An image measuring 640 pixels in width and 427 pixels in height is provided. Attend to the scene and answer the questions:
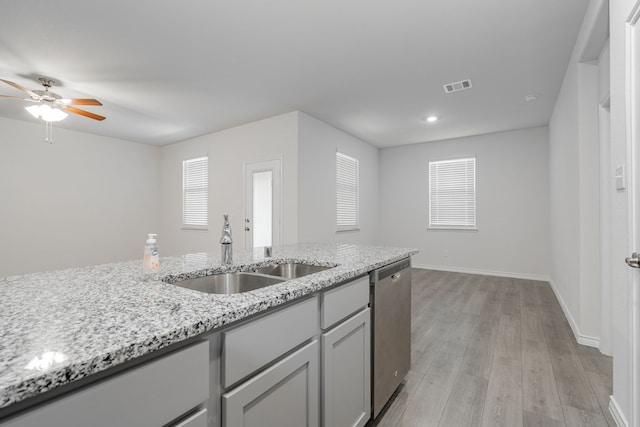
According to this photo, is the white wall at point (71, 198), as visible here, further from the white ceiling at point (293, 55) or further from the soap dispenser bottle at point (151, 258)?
the soap dispenser bottle at point (151, 258)

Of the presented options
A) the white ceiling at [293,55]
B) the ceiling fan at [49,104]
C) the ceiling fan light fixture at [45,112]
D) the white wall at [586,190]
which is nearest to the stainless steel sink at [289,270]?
the white ceiling at [293,55]

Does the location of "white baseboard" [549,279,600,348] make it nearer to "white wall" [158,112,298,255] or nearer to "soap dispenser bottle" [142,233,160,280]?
"white wall" [158,112,298,255]

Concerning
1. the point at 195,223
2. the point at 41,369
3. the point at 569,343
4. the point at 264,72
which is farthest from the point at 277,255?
the point at 195,223

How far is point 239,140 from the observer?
528 centimetres

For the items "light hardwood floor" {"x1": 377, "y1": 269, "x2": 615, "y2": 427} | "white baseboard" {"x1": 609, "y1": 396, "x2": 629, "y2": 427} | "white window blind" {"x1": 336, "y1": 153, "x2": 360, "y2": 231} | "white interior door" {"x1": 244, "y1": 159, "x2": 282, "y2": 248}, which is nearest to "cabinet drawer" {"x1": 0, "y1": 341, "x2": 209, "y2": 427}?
"light hardwood floor" {"x1": 377, "y1": 269, "x2": 615, "y2": 427}

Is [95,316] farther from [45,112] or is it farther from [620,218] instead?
[45,112]

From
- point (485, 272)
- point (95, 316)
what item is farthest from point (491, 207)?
point (95, 316)

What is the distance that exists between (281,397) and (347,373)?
493 mm

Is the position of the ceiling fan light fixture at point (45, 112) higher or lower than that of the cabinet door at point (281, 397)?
higher

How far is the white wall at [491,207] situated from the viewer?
17.6 feet

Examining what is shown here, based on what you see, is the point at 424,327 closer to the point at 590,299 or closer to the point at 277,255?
the point at 590,299

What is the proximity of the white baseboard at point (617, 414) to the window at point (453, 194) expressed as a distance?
4.43 meters

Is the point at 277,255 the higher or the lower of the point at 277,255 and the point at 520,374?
the higher

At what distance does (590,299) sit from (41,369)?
3.64 meters
